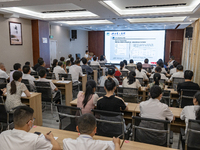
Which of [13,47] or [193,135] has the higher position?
[13,47]

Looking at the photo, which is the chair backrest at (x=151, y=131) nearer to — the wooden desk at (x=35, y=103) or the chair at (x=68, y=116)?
the chair at (x=68, y=116)

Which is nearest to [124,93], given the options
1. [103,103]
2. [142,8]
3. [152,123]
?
[103,103]

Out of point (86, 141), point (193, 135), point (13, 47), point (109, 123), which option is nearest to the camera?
point (86, 141)

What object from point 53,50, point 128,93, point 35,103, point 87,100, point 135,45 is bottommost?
point 35,103

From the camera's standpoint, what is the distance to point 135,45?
14094mm

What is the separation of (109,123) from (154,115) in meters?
0.62

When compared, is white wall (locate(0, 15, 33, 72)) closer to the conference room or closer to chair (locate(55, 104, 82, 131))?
the conference room

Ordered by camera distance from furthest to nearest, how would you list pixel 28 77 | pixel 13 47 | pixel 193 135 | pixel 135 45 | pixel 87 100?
pixel 135 45 < pixel 13 47 < pixel 28 77 < pixel 87 100 < pixel 193 135

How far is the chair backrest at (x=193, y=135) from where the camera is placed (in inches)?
80.2

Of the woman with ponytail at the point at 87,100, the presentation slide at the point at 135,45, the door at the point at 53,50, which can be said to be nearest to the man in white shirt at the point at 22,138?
the woman with ponytail at the point at 87,100

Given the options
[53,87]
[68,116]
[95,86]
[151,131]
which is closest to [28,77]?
[53,87]

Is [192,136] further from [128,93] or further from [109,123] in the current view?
[128,93]

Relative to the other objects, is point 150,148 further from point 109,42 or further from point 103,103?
point 109,42

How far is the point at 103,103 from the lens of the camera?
8.86 feet
